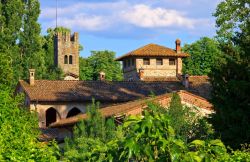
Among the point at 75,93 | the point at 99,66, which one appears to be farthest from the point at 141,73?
the point at 99,66

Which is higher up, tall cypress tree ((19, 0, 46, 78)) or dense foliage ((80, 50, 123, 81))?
tall cypress tree ((19, 0, 46, 78))

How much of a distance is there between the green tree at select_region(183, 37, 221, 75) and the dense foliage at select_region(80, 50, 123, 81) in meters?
15.0

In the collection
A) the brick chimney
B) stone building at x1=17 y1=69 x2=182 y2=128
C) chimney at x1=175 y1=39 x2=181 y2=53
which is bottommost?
stone building at x1=17 y1=69 x2=182 y2=128

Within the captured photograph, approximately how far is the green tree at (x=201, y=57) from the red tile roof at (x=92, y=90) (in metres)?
25.1

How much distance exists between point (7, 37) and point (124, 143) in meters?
50.1

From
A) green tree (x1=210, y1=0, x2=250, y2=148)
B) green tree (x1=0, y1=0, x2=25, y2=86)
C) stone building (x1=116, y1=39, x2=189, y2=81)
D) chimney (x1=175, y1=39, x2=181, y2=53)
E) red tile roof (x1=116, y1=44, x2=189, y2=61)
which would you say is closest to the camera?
green tree (x1=210, y1=0, x2=250, y2=148)

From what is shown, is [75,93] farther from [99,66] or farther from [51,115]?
[99,66]

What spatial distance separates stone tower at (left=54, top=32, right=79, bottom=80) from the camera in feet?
282

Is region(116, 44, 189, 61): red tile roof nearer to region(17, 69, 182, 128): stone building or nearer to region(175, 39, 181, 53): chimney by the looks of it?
region(175, 39, 181, 53): chimney

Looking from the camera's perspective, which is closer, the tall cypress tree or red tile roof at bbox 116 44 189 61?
the tall cypress tree

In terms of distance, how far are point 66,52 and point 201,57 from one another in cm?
1787

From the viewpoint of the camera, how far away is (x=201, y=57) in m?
80.4

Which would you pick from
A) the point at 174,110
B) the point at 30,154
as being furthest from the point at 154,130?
the point at 174,110

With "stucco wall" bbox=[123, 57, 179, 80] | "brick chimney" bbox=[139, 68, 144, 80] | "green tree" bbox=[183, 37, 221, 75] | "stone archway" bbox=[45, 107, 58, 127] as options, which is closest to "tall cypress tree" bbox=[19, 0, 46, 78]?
"stone archway" bbox=[45, 107, 58, 127]
